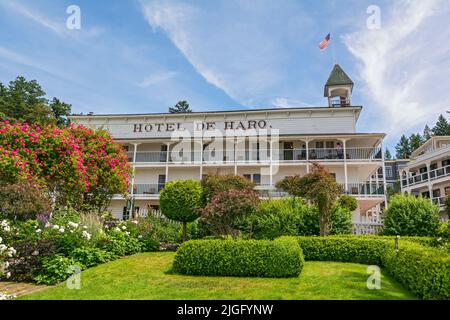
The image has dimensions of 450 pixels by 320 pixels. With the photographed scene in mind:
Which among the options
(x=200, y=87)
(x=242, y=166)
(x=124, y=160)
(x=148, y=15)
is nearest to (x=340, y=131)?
(x=242, y=166)

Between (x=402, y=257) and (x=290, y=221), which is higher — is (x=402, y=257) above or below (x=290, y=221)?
below

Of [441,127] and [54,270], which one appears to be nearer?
[54,270]

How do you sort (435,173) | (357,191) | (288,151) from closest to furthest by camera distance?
1. (357,191)
2. (288,151)
3. (435,173)

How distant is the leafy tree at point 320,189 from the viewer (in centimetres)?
1289

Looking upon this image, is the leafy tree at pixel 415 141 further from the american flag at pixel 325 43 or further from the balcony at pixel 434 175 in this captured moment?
the american flag at pixel 325 43

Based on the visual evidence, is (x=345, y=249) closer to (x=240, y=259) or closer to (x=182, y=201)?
(x=240, y=259)

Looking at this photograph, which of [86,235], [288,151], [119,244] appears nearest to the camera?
[86,235]

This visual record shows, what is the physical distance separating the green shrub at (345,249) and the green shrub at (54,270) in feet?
24.6

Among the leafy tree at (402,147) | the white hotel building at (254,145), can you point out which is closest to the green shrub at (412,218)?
the white hotel building at (254,145)

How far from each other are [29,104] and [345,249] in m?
47.7

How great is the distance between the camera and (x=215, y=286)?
285 inches

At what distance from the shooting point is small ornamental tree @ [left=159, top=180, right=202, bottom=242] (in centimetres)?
1503

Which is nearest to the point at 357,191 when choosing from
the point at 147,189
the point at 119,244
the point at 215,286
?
the point at 147,189

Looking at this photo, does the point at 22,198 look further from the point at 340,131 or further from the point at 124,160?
the point at 340,131
